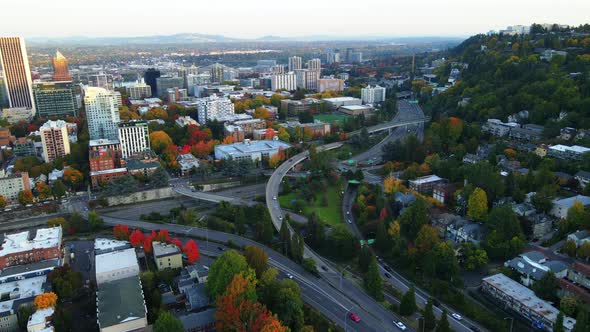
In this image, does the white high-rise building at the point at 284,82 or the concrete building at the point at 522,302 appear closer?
the concrete building at the point at 522,302

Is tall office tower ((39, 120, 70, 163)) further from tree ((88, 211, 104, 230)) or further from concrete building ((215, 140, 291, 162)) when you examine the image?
tree ((88, 211, 104, 230))

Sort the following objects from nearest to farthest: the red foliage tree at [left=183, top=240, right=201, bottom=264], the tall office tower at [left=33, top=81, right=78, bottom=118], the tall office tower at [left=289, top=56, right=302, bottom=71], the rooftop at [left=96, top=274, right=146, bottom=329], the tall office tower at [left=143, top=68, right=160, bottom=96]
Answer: the rooftop at [left=96, top=274, right=146, bottom=329], the red foliage tree at [left=183, top=240, right=201, bottom=264], the tall office tower at [left=33, top=81, right=78, bottom=118], the tall office tower at [left=143, top=68, right=160, bottom=96], the tall office tower at [left=289, top=56, right=302, bottom=71]

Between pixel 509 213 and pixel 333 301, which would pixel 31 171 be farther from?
pixel 509 213

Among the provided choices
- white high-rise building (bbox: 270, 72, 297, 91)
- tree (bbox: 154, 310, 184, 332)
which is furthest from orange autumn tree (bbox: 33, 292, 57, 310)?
white high-rise building (bbox: 270, 72, 297, 91)

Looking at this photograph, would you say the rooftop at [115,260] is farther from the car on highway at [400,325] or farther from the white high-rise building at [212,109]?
the white high-rise building at [212,109]

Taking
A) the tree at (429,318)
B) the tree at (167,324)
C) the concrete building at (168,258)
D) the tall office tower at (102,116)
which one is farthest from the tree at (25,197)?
the tree at (429,318)

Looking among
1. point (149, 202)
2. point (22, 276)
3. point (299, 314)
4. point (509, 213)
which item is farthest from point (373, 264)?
point (149, 202)
